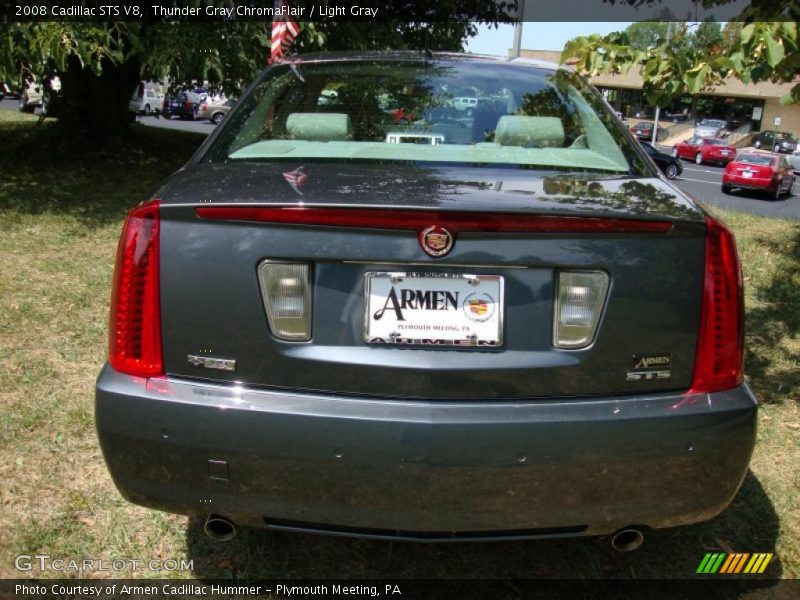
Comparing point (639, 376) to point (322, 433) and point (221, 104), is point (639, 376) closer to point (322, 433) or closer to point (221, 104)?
point (322, 433)

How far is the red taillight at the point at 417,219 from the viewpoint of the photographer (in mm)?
1933

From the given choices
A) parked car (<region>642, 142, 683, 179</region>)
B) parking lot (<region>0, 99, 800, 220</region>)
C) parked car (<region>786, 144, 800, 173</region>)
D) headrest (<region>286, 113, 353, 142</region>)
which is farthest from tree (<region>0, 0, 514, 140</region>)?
parked car (<region>786, 144, 800, 173</region>)

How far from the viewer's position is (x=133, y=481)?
2.08 m

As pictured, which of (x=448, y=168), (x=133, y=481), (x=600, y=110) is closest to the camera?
(x=133, y=481)

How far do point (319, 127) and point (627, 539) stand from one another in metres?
1.83

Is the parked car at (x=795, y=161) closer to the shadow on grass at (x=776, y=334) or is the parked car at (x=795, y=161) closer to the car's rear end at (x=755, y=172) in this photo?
the car's rear end at (x=755, y=172)

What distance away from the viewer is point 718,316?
80.7 inches

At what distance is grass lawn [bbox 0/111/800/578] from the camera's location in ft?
8.69

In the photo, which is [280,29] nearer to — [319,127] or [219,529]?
[319,127]

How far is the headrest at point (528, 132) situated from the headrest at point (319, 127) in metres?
0.59

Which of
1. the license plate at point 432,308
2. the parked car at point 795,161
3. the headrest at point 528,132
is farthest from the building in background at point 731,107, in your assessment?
the license plate at point 432,308

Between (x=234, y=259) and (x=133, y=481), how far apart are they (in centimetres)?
69

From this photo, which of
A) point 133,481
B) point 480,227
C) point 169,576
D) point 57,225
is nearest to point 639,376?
point 480,227

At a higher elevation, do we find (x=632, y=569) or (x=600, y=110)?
(x=600, y=110)
